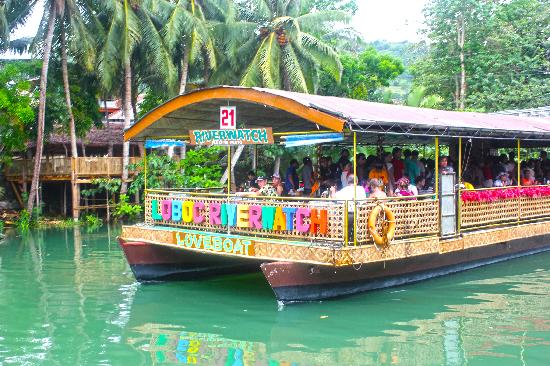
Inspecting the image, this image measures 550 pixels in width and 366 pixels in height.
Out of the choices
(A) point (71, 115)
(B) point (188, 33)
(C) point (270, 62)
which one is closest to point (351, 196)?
(C) point (270, 62)

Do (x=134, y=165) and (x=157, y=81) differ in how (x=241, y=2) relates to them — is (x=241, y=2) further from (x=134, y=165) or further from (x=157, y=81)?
(x=134, y=165)

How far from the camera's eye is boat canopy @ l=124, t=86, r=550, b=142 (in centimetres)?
877

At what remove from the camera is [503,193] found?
1191cm

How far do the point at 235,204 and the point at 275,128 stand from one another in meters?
3.45

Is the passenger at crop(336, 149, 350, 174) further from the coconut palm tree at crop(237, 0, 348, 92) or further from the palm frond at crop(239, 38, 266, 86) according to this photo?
the palm frond at crop(239, 38, 266, 86)

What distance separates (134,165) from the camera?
81.0ft

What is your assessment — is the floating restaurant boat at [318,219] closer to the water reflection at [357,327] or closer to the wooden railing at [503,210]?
the wooden railing at [503,210]

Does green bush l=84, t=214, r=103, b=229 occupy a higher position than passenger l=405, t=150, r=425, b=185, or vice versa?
passenger l=405, t=150, r=425, b=185

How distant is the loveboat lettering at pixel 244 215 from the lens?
8.83m

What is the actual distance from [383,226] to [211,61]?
17.4m

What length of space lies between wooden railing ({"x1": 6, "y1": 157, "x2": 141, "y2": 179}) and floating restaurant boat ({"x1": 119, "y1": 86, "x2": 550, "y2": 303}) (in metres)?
13.0

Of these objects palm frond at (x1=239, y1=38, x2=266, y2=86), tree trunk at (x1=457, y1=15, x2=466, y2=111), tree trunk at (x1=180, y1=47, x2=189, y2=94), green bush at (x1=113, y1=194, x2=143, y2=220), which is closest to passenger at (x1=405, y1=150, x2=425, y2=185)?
palm frond at (x1=239, y1=38, x2=266, y2=86)

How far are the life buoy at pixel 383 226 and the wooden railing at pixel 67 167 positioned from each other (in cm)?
1730

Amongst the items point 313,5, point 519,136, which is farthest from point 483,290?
point 313,5
